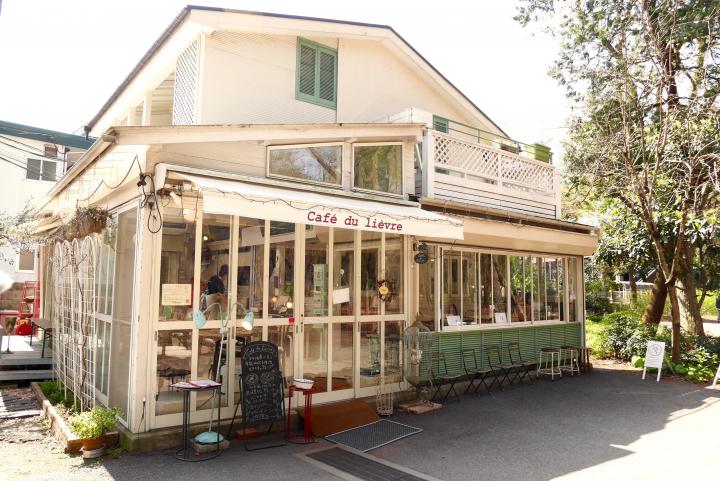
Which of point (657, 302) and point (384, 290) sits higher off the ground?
point (384, 290)

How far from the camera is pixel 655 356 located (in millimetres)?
11984

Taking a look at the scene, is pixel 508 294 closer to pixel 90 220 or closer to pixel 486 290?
Answer: pixel 486 290

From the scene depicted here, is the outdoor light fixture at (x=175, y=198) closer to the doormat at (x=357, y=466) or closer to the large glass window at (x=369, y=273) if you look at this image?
the large glass window at (x=369, y=273)

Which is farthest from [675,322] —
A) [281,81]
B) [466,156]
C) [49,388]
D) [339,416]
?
[49,388]

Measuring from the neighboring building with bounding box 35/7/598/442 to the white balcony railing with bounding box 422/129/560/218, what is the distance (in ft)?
0.17

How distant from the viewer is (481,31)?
37.5 feet

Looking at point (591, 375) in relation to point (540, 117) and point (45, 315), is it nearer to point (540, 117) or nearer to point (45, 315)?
point (540, 117)

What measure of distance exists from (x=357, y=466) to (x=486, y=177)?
23.3 feet

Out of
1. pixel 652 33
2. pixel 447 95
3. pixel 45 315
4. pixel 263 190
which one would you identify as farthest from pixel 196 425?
pixel 652 33

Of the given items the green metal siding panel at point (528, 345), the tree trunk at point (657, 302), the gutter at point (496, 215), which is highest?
the gutter at point (496, 215)

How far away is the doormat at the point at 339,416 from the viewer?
7.34 metres

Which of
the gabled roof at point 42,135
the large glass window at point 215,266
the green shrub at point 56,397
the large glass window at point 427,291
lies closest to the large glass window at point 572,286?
the large glass window at point 427,291

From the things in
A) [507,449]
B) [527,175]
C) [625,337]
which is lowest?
[507,449]

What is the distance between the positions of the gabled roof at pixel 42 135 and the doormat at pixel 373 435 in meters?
9.56
